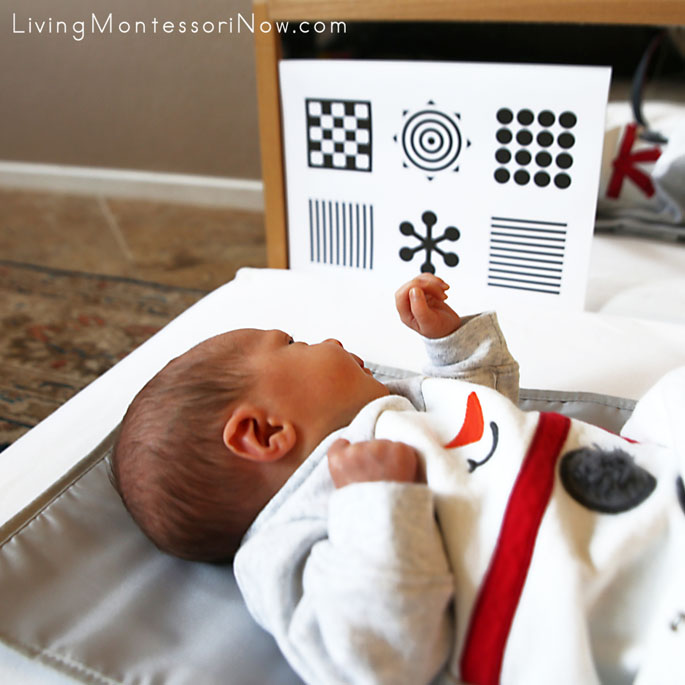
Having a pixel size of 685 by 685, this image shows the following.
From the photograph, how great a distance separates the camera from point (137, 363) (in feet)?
3.23

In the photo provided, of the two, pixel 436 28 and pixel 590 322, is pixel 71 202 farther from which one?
pixel 590 322

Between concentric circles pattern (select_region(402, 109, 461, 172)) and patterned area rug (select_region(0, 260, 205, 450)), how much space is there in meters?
0.78

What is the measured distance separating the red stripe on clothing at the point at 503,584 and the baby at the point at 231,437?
0.31 feet

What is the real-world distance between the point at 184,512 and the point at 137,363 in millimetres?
395

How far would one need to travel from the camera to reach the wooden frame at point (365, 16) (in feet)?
3.30

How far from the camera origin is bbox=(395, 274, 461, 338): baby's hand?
2.59 ft

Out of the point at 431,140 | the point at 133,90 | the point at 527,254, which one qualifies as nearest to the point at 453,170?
the point at 431,140

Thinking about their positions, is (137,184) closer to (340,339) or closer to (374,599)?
(340,339)

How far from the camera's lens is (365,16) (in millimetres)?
1152

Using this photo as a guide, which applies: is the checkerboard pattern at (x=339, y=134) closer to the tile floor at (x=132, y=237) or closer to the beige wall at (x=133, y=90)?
the tile floor at (x=132, y=237)

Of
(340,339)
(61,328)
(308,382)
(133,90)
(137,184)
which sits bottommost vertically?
(61,328)

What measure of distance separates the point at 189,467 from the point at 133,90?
1921 millimetres

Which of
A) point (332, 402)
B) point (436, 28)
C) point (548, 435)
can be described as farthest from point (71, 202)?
point (548, 435)

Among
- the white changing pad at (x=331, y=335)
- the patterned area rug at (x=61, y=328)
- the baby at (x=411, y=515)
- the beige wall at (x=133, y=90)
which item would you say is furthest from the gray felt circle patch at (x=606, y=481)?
the beige wall at (x=133, y=90)
